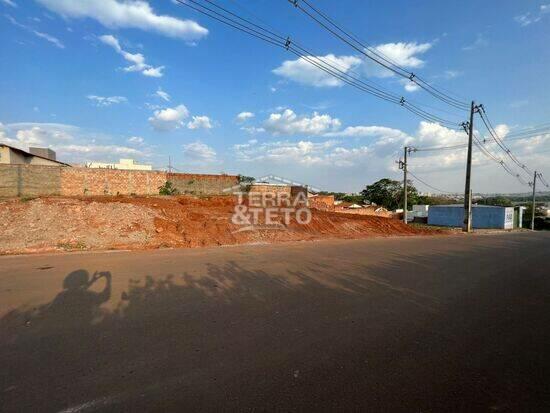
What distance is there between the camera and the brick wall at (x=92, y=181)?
1903cm

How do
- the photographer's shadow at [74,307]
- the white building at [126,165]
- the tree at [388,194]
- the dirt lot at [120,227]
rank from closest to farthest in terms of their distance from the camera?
the photographer's shadow at [74,307]
the dirt lot at [120,227]
the white building at [126,165]
the tree at [388,194]

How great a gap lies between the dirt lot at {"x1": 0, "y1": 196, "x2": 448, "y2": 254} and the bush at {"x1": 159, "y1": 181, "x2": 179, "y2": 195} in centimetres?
439

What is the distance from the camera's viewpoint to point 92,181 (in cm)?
2217

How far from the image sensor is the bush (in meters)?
24.8

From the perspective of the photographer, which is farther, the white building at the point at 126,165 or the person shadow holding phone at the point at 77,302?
the white building at the point at 126,165

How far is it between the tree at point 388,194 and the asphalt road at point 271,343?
54631 mm

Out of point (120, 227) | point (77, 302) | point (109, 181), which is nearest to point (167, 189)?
point (109, 181)

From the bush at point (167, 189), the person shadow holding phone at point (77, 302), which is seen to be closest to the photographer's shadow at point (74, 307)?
the person shadow holding phone at point (77, 302)

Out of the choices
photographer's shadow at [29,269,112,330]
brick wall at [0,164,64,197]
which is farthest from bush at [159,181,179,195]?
photographer's shadow at [29,269,112,330]

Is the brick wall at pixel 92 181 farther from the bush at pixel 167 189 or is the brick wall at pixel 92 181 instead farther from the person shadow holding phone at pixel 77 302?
the person shadow holding phone at pixel 77 302

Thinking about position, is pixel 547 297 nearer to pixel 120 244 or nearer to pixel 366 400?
pixel 366 400

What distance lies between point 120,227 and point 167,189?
1042 cm

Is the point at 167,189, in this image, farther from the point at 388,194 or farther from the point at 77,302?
the point at 388,194

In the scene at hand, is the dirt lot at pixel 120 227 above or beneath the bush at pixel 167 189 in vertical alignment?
beneath
